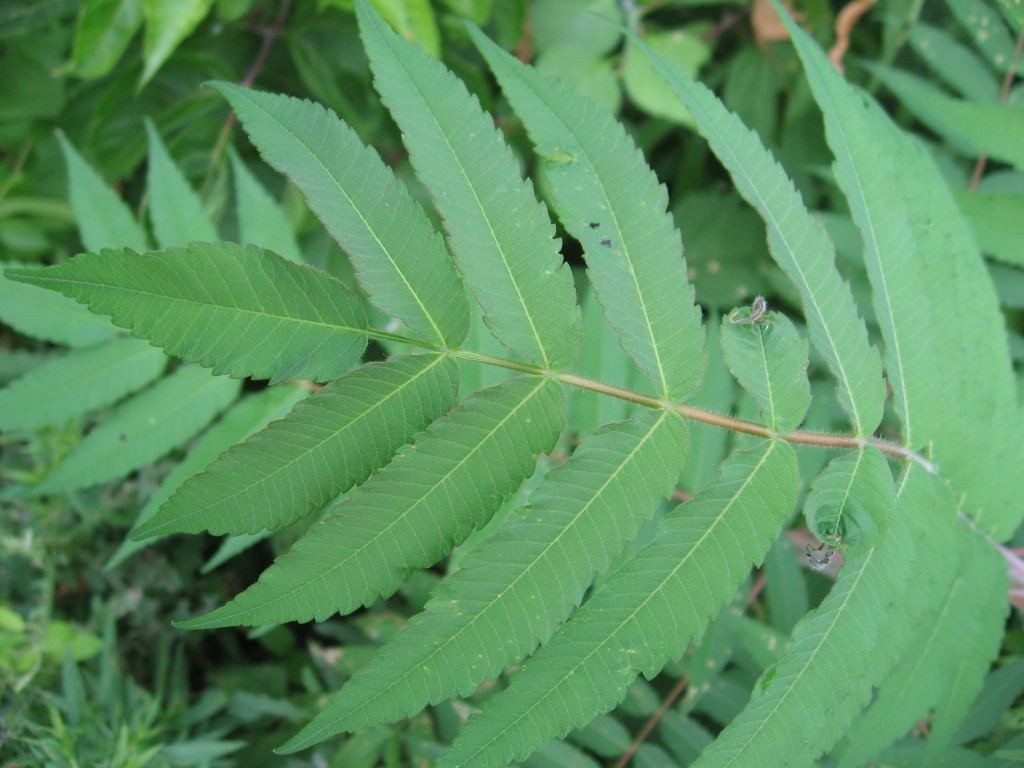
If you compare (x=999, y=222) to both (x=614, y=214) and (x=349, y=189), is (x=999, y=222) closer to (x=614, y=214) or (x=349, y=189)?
(x=614, y=214)

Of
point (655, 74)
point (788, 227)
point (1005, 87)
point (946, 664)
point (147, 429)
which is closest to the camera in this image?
point (788, 227)

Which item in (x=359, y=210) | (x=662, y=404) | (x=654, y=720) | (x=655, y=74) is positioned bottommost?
(x=654, y=720)

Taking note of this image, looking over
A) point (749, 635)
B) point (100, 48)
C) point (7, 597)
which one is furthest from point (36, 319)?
point (749, 635)

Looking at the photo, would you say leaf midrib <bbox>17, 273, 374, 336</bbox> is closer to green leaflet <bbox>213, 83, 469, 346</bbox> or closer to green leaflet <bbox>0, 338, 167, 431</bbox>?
green leaflet <bbox>213, 83, 469, 346</bbox>

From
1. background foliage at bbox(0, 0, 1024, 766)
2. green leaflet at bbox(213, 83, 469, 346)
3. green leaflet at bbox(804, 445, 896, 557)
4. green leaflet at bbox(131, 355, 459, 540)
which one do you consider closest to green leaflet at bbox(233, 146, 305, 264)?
background foliage at bbox(0, 0, 1024, 766)

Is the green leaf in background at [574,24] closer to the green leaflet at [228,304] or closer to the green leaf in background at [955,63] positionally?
the green leaf in background at [955,63]

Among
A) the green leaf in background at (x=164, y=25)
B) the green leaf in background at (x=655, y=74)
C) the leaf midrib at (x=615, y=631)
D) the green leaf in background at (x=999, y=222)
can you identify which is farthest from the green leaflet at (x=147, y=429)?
the green leaf in background at (x=999, y=222)

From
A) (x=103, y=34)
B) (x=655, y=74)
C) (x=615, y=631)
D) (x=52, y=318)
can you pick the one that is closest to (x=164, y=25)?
(x=103, y=34)
